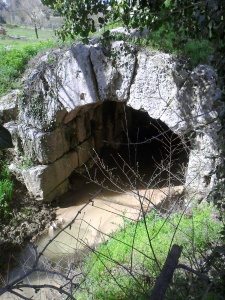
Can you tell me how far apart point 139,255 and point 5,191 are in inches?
109

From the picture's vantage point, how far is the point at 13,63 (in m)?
5.80

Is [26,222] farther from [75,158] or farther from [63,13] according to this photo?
[63,13]

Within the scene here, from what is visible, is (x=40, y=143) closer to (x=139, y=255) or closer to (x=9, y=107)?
(x=9, y=107)

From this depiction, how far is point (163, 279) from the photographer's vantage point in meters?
1.24

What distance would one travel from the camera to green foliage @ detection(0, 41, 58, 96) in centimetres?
563

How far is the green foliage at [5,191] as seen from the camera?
5156 mm

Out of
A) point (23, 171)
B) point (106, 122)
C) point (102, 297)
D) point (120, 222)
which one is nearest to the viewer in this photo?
point (102, 297)

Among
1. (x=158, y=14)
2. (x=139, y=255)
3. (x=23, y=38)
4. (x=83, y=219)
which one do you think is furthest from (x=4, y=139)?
(x=23, y=38)

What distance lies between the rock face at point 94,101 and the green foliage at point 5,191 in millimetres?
310

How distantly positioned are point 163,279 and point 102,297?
6.76 feet

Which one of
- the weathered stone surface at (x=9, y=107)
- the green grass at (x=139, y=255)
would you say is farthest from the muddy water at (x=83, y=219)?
the weathered stone surface at (x=9, y=107)

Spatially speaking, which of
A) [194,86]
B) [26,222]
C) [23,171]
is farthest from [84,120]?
[194,86]

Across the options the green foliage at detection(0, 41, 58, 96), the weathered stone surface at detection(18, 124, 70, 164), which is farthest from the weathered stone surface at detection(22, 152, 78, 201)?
the green foliage at detection(0, 41, 58, 96)

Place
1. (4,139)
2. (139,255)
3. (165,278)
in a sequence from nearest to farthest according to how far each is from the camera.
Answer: (4,139)
(165,278)
(139,255)
